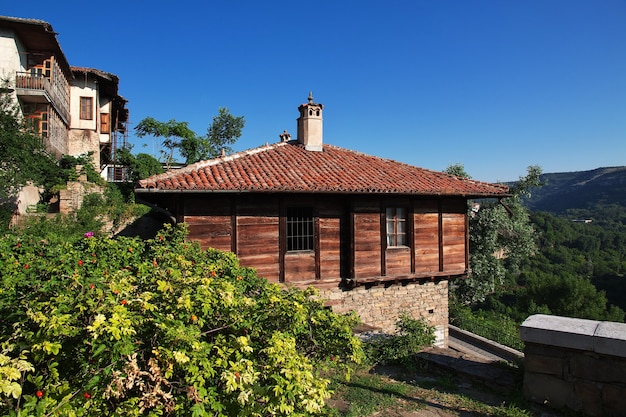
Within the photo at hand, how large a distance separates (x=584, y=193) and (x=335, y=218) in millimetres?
129254

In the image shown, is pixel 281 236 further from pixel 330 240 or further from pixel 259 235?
pixel 330 240

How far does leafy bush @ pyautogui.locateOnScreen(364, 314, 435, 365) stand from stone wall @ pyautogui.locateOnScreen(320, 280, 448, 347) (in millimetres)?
2193

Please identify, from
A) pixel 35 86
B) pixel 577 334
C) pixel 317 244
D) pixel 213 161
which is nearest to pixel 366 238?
pixel 317 244

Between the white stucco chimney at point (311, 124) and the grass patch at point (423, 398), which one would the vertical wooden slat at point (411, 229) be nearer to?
the white stucco chimney at point (311, 124)

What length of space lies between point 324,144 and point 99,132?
17429mm

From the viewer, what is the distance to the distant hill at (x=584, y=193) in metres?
102

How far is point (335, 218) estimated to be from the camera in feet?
35.6

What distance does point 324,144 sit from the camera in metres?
13.7

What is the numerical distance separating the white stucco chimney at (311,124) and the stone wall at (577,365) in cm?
868

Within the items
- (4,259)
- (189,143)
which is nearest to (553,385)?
(4,259)

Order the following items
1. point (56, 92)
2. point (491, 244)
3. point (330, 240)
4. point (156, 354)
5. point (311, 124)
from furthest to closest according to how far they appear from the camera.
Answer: point (491, 244)
point (56, 92)
point (311, 124)
point (330, 240)
point (156, 354)

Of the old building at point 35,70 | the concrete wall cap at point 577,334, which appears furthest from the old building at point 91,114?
the concrete wall cap at point 577,334

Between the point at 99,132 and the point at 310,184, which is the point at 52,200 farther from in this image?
the point at 310,184

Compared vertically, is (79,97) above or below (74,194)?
above
